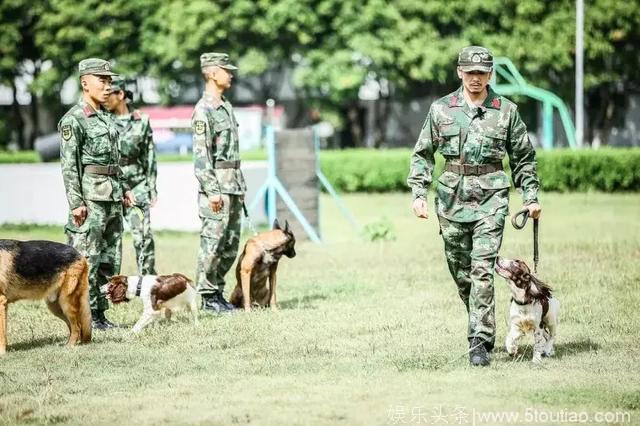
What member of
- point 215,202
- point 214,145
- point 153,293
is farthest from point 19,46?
point 153,293

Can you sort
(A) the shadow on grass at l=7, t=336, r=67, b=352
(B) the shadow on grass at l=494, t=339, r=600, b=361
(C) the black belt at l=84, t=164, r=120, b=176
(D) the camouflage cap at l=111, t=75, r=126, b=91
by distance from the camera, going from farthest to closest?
(D) the camouflage cap at l=111, t=75, r=126, b=91
(C) the black belt at l=84, t=164, r=120, b=176
(A) the shadow on grass at l=7, t=336, r=67, b=352
(B) the shadow on grass at l=494, t=339, r=600, b=361

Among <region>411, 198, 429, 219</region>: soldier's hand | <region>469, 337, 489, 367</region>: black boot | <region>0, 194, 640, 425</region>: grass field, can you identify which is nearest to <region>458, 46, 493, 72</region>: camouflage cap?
<region>411, 198, 429, 219</region>: soldier's hand

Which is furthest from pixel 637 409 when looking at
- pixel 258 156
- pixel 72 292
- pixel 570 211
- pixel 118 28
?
pixel 118 28

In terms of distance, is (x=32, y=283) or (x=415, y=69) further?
(x=415, y=69)

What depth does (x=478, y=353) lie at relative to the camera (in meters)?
9.10

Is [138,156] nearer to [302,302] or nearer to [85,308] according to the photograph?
[302,302]

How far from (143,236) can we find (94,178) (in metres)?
2.62

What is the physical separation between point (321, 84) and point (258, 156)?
14.6 meters

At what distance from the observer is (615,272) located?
1480 centimetres

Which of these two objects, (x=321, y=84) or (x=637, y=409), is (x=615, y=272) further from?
(x=321, y=84)

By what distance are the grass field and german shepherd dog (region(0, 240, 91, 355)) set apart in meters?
0.25

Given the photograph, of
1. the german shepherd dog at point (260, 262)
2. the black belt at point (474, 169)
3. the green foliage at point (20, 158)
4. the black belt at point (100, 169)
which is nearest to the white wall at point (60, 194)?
the german shepherd dog at point (260, 262)

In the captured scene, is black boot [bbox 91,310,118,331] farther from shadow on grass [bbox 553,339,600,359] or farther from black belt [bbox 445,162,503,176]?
shadow on grass [bbox 553,339,600,359]

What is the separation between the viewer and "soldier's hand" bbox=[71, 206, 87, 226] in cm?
1094
